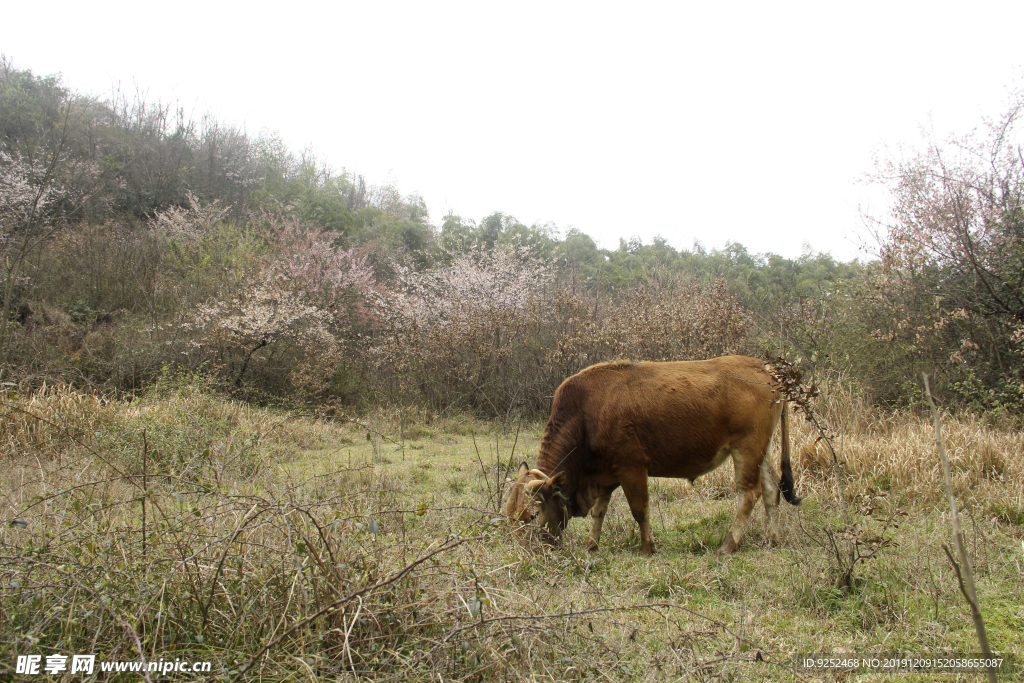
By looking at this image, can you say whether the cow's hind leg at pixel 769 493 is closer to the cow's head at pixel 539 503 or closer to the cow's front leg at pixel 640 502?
the cow's front leg at pixel 640 502

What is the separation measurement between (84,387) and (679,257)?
24.3m

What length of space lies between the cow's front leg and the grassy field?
0.17 m

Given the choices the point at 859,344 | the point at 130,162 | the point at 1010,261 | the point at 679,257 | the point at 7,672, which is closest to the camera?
the point at 7,672

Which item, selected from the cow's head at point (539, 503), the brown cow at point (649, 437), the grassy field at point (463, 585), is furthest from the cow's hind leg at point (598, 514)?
the cow's head at point (539, 503)

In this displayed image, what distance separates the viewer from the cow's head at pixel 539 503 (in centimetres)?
446

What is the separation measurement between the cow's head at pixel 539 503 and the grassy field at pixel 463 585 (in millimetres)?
185

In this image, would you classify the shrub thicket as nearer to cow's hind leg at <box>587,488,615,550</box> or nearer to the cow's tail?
the cow's tail

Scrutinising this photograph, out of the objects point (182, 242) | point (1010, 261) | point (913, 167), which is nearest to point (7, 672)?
point (1010, 261)

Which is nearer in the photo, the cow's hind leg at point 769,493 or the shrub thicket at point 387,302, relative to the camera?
the cow's hind leg at point 769,493

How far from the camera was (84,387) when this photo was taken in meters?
10.5

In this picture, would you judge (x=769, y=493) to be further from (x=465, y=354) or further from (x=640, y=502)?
(x=465, y=354)

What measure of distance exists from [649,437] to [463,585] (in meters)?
2.68

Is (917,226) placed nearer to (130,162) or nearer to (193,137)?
(130,162)

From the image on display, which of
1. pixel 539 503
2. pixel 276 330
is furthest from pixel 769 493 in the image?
pixel 276 330
